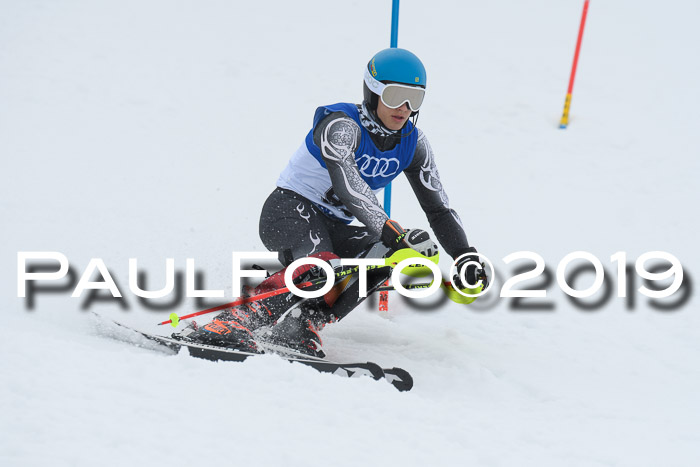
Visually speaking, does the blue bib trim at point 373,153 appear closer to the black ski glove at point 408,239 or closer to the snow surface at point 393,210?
the black ski glove at point 408,239

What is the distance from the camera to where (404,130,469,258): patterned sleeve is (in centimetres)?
379

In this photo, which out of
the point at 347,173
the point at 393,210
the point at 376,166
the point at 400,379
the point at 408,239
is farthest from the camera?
the point at 393,210

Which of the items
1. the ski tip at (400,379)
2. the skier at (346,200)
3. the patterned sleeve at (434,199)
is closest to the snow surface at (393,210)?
the ski tip at (400,379)

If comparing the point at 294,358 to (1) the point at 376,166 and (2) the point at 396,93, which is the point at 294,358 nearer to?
(1) the point at 376,166

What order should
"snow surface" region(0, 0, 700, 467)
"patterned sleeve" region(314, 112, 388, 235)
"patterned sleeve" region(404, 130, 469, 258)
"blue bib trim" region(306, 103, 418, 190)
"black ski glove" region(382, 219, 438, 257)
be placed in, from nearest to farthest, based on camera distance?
"snow surface" region(0, 0, 700, 467)
"black ski glove" region(382, 219, 438, 257)
"patterned sleeve" region(314, 112, 388, 235)
"blue bib trim" region(306, 103, 418, 190)
"patterned sleeve" region(404, 130, 469, 258)

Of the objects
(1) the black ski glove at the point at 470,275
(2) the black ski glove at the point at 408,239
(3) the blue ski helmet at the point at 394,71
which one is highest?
(3) the blue ski helmet at the point at 394,71

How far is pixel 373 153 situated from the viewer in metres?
3.55

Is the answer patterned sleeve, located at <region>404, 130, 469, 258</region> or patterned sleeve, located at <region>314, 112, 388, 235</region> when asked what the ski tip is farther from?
patterned sleeve, located at <region>404, 130, 469, 258</region>

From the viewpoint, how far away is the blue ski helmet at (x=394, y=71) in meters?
3.39

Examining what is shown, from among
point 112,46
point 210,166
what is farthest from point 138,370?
point 112,46

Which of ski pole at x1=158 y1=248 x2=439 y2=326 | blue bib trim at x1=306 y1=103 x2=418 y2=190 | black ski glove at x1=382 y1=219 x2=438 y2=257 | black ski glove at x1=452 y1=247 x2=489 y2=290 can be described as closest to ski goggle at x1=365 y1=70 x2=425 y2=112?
blue bib trim at x1=306 y1=103 x2=418 y2=190

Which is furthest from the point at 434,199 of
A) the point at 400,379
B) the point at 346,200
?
the point at 400,379

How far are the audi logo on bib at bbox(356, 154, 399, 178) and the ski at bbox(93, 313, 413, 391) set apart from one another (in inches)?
39.5

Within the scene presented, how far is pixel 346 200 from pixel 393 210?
3.44 m
